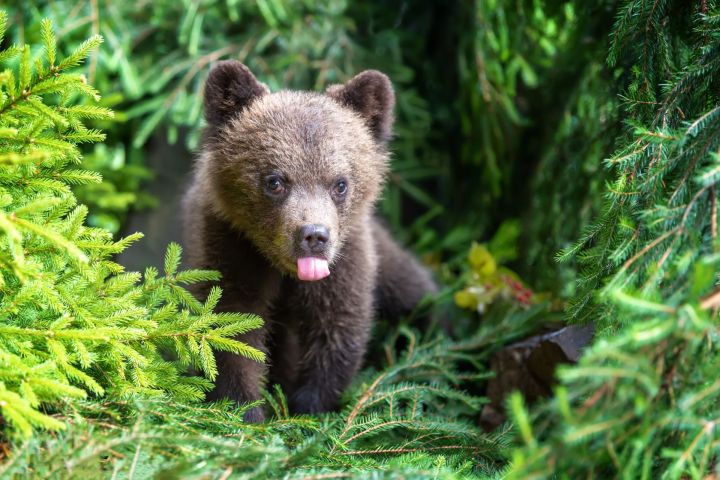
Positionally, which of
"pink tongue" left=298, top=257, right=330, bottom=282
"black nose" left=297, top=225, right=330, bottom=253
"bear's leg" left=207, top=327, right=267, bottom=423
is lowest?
"bear's leg" left=207, top=327, right=267, bottom=423

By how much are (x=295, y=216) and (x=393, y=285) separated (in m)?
1.70

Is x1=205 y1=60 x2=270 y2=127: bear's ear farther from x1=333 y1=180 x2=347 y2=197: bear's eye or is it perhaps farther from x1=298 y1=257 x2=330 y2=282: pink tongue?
x1=298 y1=257 x2=330 y2=282: pink tongue

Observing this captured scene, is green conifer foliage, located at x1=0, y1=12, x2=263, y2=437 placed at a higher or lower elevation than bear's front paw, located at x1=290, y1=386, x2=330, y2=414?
higher

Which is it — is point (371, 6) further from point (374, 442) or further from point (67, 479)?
point (67, 479)

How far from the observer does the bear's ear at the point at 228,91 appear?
3543mm

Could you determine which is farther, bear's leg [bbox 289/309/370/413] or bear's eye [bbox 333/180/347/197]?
bear's leg [bbox 289/309/370/413]

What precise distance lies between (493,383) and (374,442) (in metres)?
1.10

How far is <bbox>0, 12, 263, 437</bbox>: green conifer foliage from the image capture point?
2.22 metres

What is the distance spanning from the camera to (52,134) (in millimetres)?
2754

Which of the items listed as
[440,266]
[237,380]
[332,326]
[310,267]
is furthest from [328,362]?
[440,266]


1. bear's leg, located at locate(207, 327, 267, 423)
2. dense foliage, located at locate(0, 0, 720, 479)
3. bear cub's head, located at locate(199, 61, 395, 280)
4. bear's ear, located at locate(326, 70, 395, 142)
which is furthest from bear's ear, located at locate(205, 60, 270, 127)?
bear's leg, located at locate(207, 327, 267, 423)

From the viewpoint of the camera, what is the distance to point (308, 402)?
3760 millimetres

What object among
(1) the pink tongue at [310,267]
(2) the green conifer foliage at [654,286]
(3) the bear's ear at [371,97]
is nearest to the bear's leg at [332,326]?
(1) the pink tongue at [310,267]

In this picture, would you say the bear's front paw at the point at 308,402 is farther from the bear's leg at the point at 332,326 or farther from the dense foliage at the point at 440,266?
the dense foliage at the point at 440,266
